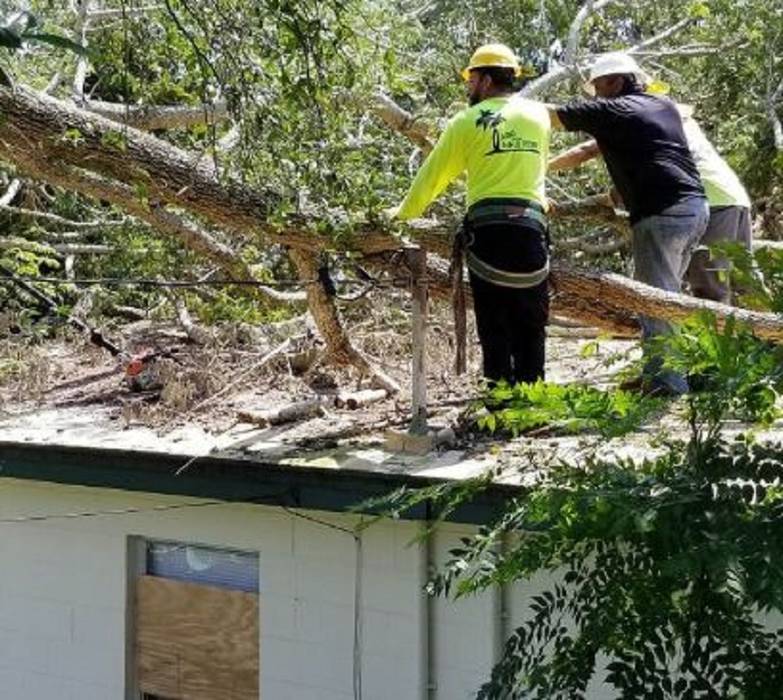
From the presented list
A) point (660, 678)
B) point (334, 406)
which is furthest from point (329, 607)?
point (660, 678)

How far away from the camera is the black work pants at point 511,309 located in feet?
19.5

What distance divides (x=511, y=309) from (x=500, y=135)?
0.81 m

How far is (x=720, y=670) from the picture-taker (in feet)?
10.7

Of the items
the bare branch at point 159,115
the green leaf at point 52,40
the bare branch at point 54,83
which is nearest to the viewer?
the green leaf at point 52,40

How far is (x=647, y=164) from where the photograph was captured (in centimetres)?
654

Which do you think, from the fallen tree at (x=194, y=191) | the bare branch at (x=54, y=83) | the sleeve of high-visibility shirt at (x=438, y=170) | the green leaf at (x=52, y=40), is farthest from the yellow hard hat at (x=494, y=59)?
the green leaf at (x=52, y=40)

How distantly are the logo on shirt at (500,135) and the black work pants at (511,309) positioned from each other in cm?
35

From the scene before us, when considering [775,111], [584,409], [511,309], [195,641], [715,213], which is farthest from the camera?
[775,111]

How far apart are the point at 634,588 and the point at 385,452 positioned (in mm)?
2553

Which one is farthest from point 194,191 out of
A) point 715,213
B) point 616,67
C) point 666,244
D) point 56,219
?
point 56,219

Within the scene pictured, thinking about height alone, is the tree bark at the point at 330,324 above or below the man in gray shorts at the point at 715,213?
below

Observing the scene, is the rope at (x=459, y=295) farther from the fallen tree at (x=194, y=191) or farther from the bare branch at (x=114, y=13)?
the bare branch at (x=114, y=13)

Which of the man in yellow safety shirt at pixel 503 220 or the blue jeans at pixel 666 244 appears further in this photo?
the blue jeans at pixel 666 244

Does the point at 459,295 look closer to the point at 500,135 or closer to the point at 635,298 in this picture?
the point at 500,135
